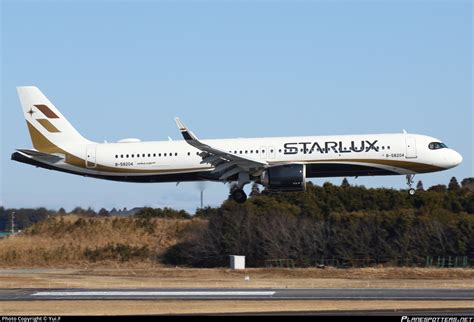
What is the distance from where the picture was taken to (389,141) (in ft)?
164

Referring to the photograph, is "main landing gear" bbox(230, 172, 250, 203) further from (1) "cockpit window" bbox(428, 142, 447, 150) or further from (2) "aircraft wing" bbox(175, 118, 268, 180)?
(1) "cockpit window" bbox(428, 142, 447, 150)

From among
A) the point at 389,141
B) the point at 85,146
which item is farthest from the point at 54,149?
the point at 389,141

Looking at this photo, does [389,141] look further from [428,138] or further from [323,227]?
[323,227]

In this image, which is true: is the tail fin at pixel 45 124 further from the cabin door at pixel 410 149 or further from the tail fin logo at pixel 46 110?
the cabin door at pixel 410 149

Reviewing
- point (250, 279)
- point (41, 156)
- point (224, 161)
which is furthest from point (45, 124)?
point (250, 279)

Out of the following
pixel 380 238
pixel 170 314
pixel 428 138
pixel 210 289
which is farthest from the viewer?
pixel 380 238

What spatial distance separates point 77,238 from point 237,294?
31527mm

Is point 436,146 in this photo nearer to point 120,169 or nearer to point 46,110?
point 120,169

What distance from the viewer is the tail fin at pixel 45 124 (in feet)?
177

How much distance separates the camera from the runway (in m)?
37.8

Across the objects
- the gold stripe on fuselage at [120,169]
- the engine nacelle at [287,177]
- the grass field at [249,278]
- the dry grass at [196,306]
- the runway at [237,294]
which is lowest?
the dry grass at [196,306]

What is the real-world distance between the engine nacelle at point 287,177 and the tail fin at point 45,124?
11.6 meters

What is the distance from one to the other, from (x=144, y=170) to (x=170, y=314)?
2050 cm

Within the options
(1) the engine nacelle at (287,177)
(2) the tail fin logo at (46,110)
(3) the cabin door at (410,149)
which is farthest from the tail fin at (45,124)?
(3) the cabin door at (410,149)
